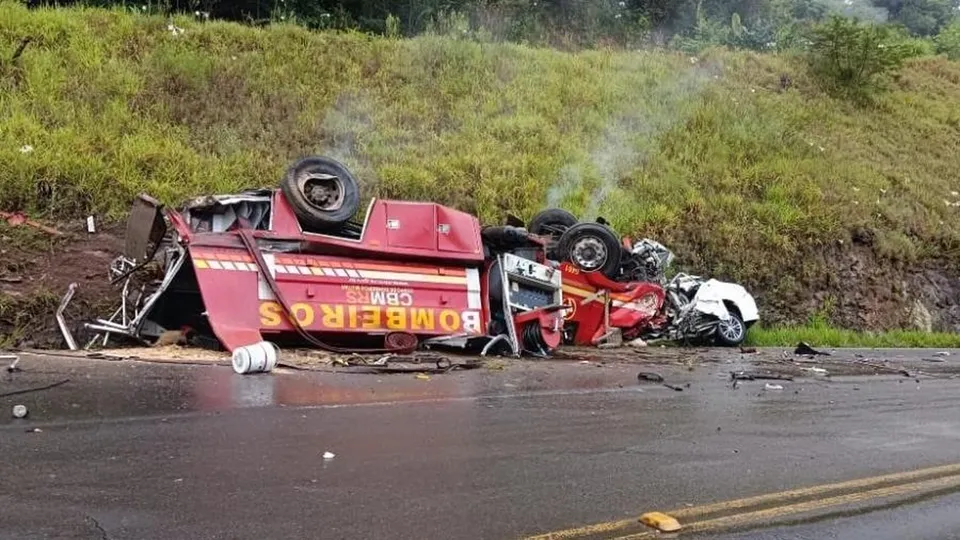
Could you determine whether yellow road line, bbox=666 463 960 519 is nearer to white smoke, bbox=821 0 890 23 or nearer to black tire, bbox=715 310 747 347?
black tire, bbox=715 310 747 347

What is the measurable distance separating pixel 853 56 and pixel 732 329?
18.3 meters

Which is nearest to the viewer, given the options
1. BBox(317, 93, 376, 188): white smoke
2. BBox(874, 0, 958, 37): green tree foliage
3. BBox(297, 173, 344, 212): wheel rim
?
BBox(297, 173, 344, 212): wheel rim

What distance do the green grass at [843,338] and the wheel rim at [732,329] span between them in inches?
26.6

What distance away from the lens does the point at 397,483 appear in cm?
420

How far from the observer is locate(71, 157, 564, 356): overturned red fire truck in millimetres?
8547

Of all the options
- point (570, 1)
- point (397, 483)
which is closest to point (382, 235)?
point (397, 483)

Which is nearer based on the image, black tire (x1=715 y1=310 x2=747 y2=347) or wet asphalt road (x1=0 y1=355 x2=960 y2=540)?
wet asphalt road (x1=0 y1=355 x2=960 y2=540)

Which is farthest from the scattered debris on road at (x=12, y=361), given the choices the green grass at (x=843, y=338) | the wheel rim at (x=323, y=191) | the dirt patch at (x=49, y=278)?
the green grass at (x=843, y=338)

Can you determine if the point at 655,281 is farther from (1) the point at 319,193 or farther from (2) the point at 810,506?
(2) the point at 810,506

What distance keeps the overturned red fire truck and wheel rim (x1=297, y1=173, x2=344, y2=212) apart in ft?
0.04

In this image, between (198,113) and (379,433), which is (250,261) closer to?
(379,433)

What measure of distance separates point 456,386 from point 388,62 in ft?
44.7

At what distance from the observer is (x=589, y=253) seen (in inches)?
468

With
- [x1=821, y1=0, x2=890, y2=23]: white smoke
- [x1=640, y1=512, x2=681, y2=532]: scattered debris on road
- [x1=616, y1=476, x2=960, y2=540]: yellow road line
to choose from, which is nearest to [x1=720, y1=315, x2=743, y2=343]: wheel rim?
[x1=616, y1=476, x2=960, y2=540]: yellow road line
